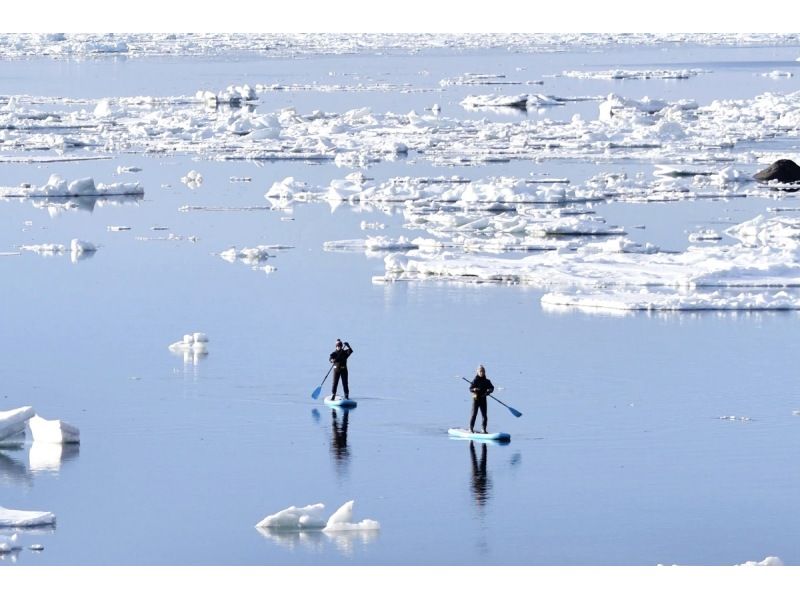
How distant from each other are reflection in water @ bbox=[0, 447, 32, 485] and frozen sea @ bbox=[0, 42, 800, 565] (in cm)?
3

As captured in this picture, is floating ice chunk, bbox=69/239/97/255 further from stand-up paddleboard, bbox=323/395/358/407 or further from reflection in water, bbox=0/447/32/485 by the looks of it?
reflection in water, bbox=0/447/32/485

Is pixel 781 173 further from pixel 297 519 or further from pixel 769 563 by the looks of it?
pixel 769 563

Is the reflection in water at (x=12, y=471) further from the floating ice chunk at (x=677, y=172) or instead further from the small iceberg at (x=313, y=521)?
the floating ice chunk at (x=677, y=172)

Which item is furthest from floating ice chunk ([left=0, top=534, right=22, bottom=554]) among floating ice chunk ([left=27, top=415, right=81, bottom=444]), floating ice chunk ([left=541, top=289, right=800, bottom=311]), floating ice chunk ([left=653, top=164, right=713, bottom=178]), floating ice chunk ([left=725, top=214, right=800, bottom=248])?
floating ice chunk ([left=653, top=164, right=713, bottom=178])

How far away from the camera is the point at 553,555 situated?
12.7 meters

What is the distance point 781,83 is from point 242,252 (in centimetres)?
4487

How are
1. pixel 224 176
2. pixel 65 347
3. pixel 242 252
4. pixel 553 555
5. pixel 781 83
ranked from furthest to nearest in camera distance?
pixel 781 83, pixel 224 176, pixel 242 252, pixel 65 347, pixel 553 555

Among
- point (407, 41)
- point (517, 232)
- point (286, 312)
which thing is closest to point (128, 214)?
point (517, 232)

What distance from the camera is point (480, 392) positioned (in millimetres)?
15797

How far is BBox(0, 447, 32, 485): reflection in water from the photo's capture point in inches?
572

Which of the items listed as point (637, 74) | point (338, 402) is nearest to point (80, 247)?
point (338, 402)

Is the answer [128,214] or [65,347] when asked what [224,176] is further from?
[65,347]

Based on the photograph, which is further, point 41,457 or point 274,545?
point 41,457

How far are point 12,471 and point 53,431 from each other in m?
1.05
